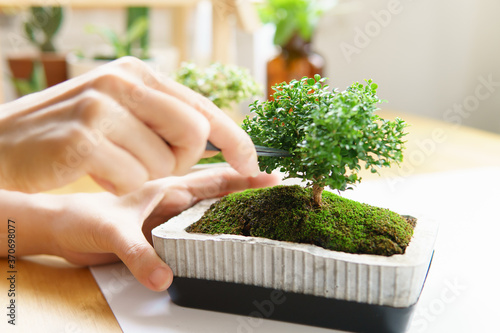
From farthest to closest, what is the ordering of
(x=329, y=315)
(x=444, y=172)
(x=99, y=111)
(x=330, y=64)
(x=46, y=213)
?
(x=330, y=64) → (x=444, y=172) → (x=46, y=213) → (x=329, y=315) → (x=99, y=111)

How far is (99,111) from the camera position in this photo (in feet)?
1.65

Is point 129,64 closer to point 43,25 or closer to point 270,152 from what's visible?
point 270,152

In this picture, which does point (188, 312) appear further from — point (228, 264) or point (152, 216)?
point (152, 216)

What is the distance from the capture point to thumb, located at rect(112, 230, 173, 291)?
65 centimetres

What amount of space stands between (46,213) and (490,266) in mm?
702

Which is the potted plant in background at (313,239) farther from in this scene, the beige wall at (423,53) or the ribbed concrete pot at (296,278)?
the beige wall at (423,53)

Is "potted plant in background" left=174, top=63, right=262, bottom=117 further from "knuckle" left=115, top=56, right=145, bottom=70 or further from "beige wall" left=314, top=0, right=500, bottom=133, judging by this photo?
"beige wall" left=314, top=0, right=500, bottom=133

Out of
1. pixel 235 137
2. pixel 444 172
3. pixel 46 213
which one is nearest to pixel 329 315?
pixel 235 137

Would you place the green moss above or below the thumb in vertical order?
above

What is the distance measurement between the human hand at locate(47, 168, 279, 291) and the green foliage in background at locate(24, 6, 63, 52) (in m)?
1.26

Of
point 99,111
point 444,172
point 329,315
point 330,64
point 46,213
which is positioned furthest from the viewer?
point 330,64

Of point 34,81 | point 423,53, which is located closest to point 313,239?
point 34,81

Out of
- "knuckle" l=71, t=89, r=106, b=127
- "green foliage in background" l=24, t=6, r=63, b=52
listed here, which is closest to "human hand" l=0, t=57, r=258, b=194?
"knuckle" l=71, t=89, r=106, b=127

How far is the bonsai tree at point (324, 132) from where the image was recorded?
0.58 meters
